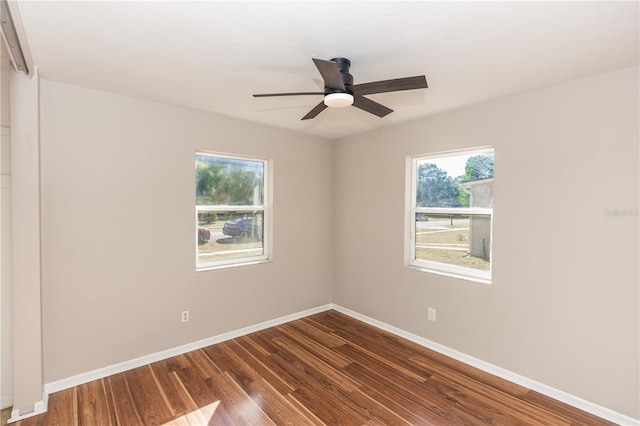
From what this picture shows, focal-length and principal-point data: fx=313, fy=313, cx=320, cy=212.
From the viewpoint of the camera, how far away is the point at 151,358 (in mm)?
2967

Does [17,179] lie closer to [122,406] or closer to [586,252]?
[122,406]

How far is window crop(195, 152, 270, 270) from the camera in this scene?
3383 mm

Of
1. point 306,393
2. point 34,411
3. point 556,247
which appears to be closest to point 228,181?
point 306,393

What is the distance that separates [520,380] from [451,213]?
158 centimetres

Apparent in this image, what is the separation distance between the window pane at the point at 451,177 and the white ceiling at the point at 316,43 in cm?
65

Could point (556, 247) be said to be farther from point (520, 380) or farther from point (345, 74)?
point (345, 74)

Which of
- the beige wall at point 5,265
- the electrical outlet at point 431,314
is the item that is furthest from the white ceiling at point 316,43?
the electrical outlet at point 431,314

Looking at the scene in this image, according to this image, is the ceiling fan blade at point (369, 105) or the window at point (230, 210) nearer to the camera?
the ceiling fan blade at point (369, 105)

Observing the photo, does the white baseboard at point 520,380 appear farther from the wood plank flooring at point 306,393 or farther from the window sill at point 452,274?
the window sill at point 452,274

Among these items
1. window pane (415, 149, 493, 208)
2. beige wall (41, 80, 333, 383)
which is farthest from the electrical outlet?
beige wall (41, 80, 333, 383)

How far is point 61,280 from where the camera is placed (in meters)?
2.54

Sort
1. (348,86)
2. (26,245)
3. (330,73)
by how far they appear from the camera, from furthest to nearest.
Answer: (26,245) → (348,86) → (330,73)

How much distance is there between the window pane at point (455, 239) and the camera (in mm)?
3037

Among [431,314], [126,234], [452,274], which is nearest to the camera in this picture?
[126,234]
